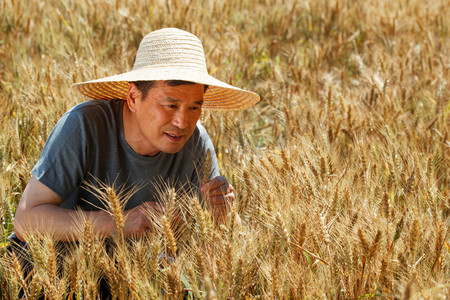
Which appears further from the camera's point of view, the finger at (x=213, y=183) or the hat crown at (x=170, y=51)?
the hat crown at (x=170, y=51)

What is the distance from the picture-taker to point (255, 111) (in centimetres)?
387

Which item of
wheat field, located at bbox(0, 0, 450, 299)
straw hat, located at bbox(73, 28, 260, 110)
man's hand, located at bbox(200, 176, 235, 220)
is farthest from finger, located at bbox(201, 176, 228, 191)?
straw hat, located at bbox(73, 28, 260, 110)

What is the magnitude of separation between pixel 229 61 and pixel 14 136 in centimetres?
217

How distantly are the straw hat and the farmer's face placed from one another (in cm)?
7

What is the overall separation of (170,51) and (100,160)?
1.84 ft

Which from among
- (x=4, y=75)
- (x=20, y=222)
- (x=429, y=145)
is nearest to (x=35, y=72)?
(x=4, y=75)

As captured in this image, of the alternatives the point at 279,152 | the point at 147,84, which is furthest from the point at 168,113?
the point at 279,152

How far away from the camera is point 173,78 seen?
206 cm

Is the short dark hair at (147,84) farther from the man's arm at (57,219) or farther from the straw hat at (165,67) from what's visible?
the man's arm at (57,219)

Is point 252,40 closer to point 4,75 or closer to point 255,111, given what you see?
point 255,111

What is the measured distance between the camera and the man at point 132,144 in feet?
6.75

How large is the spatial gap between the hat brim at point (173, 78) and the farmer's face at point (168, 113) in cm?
6

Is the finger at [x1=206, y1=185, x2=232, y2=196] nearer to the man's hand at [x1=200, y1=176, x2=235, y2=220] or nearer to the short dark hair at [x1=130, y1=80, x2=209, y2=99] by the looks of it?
the man's hand at [x1=200, y1=176, x2=235, y2=220]

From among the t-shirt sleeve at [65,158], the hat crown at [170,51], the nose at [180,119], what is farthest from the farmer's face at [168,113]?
the t-shirt sleeve at [65,158]
